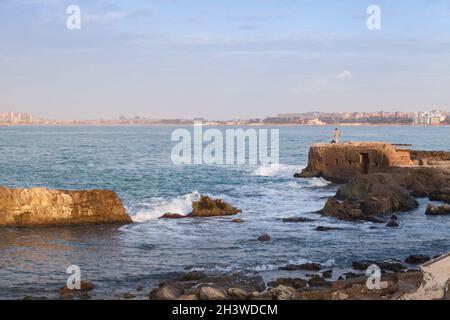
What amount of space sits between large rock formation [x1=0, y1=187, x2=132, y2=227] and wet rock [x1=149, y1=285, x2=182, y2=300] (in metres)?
12.7

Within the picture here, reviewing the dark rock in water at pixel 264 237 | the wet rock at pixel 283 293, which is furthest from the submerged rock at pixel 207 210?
the wet rock at pixel 283 293

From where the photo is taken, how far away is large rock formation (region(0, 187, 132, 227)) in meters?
29.1

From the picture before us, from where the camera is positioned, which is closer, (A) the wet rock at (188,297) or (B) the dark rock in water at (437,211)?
(A) the wet rock at (188,297)

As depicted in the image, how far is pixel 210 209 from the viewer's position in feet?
112

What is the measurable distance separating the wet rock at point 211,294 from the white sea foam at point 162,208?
15622 mm

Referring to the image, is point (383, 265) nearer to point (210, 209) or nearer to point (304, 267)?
point (304, 267)

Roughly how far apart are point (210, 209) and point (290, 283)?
15206 millimetres

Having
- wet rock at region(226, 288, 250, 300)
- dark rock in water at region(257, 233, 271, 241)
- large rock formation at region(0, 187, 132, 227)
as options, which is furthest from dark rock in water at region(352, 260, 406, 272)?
large rock formation at region(0, 187, 132, 227)

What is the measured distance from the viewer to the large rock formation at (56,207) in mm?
29125

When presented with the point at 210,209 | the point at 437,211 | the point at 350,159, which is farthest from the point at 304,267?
the point at 350,159

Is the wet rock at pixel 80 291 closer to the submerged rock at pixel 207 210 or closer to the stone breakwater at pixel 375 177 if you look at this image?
the submerged rock at pixel 207 210

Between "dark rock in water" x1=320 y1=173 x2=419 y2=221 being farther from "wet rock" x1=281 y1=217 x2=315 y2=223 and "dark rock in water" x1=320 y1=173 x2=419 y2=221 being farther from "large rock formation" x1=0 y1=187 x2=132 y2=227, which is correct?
"large rock formation" x1=0 y1=187 x2=132 y2=227
